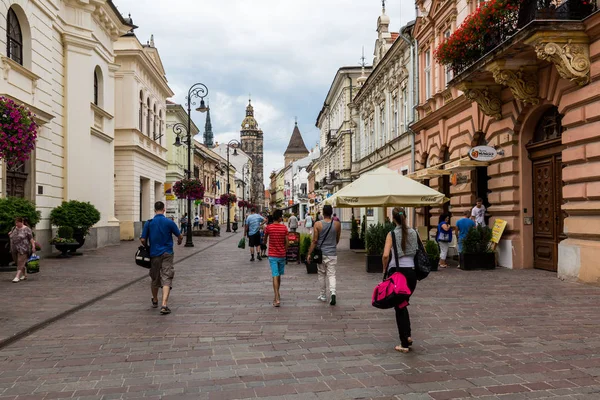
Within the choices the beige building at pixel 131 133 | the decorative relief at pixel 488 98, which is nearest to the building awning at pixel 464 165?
the decorative relief at pixel 488 98

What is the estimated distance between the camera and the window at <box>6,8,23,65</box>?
1655cm

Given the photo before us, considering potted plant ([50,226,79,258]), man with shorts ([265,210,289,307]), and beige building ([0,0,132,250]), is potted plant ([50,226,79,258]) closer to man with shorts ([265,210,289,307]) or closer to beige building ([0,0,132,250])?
beige building ([0,0,132,250])

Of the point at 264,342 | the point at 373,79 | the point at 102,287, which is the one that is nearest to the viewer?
the point at 264,342

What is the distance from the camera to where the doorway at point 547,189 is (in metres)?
12.6

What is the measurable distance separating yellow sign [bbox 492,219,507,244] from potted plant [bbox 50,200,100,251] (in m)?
13.5

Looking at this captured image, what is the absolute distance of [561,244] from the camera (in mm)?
11492

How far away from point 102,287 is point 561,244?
9738mm

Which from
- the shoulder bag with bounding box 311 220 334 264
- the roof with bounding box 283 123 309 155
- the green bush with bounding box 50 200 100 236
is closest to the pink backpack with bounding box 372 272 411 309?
the shoulder bag with bounding box 311 220 334 264

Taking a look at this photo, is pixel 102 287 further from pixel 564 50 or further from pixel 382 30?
pixel 382 30

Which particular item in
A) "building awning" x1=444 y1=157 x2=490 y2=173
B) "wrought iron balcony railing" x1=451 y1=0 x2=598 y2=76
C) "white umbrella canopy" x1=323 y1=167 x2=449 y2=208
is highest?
"wrought iron balcony railing" x1=451 y1=0 x2=598 y2=76

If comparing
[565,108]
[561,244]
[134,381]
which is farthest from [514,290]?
[134,381]

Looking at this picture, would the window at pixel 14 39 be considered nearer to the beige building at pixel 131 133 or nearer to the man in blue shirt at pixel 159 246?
the man in blue shirt at pixel 159 246

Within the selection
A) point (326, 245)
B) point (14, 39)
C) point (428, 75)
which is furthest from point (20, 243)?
point (428, 75)

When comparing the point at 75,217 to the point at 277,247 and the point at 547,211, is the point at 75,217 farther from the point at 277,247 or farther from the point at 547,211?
the point at 547,211
